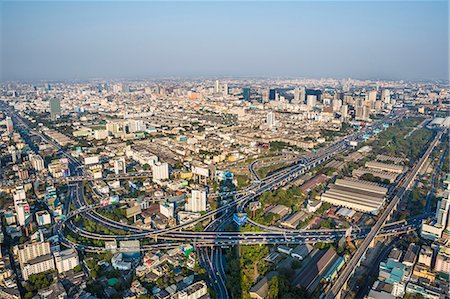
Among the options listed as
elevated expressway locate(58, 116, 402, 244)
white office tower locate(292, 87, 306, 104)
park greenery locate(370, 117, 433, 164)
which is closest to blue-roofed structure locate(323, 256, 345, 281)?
elevated expressway locate(58, 116, 402, 244)

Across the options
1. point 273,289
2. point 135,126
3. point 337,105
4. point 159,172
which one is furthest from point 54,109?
point 273,289

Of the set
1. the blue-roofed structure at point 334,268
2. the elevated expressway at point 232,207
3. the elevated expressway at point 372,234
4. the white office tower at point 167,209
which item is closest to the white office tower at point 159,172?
the white office tower at point 167,209

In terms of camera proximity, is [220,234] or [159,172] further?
[159,172]

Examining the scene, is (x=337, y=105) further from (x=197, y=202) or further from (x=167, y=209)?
(x=167, y=209)

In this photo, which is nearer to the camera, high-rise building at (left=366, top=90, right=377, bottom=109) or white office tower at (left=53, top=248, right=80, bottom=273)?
white office tower at (left=53, top=248, right=80, bottom=273)

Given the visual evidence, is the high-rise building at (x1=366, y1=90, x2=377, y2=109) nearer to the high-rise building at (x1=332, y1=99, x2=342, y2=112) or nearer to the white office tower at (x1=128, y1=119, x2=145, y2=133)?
the high-rise building at (x1=332, y1=99, x2=342, y2=112)
